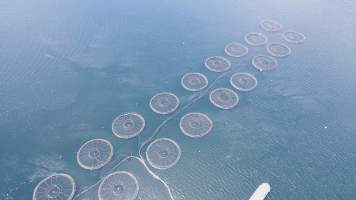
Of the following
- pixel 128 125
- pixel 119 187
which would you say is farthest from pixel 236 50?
pixel 119 187

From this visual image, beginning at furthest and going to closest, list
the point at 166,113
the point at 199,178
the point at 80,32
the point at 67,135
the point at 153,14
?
the point at 153,14 < the point at 80,32 < the point at 166,113 < the point at 67,135 < the point at 199,178

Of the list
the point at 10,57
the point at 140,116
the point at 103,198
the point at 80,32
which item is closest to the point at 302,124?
the point at 140,116

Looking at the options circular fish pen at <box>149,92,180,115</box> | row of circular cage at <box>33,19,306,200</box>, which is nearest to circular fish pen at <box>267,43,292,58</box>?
row of circular cage at <box>33,19,306,200</box>

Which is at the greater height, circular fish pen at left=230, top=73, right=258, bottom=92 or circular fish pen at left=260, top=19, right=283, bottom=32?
circular fish pen at left=260, top=19, right=283, bottom=32

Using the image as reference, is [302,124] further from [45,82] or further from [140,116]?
[45,82]

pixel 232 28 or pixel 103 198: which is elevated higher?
pixel 232 28

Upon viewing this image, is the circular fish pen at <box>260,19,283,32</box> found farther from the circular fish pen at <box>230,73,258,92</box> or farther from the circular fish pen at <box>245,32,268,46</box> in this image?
the circular fish pen at <box>230,73,258,92</box>

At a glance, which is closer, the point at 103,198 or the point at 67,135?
the point at 103,198
